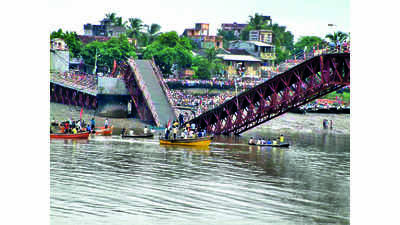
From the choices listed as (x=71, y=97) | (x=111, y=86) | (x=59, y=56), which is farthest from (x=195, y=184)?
(x=59, y=56)

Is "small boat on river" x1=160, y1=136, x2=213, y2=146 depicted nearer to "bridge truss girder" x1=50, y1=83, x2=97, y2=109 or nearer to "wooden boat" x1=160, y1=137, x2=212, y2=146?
"wooden boat" x1=160, y1=137, x2=212, y2=146

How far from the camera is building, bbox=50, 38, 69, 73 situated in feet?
218

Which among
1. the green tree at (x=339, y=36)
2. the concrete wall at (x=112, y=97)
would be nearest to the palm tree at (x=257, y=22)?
the green tree at (x=339, y=36)

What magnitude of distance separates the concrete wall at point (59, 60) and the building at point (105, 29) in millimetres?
25263

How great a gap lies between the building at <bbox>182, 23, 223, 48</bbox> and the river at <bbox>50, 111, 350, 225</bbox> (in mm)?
50038

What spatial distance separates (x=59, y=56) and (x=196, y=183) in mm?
42492

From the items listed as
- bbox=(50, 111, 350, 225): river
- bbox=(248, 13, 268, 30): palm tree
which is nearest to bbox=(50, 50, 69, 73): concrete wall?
bbox=(50, 111, 350, 225): river

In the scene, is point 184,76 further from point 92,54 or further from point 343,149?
point 343,149

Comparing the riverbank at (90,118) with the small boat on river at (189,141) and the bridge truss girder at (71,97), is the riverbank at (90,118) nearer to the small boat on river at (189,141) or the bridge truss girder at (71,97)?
the bridge truss girder at (71,97)

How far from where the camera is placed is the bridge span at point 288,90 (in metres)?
39.5

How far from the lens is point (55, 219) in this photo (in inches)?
862

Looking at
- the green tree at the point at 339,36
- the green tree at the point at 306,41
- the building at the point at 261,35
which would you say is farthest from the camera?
the building at the point at 261,35

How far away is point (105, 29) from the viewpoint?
313 feet
